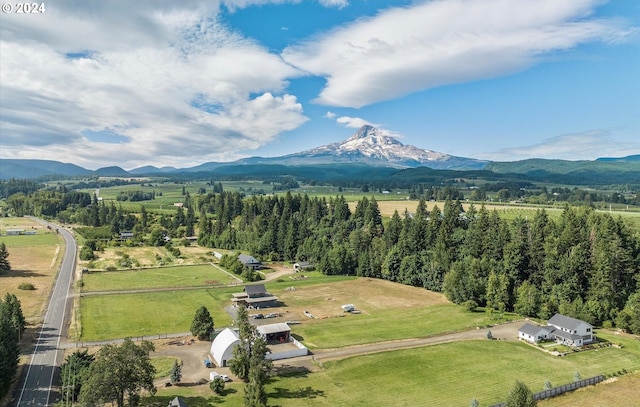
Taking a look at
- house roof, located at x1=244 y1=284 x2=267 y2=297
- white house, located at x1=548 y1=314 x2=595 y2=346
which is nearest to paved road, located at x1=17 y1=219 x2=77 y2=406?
house roof, located at x1=244 y1=284 x2=267 y2=297

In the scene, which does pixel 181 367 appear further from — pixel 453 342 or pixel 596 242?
pixel 596 242

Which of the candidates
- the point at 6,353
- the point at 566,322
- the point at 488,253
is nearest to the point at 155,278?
the point at 6,353

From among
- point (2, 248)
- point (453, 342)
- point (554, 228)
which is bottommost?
point (453, 342)

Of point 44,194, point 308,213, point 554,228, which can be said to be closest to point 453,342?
point 554,228

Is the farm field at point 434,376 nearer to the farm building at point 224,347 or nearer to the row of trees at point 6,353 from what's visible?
the farm building at point 224,347

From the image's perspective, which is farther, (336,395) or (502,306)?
(502,306)

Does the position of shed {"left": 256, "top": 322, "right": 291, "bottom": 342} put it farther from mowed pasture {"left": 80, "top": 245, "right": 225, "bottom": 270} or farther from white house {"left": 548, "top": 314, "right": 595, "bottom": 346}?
mowed pasture {"left": 80, "top": 245, "right": 225, "bottom": 270}
